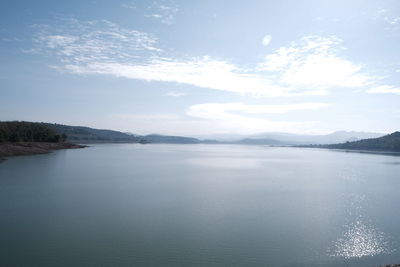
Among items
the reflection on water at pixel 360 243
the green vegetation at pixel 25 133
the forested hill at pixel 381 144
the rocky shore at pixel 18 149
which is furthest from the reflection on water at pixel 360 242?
the forested hill at pixel 381 144

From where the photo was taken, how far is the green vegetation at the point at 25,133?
41.8m

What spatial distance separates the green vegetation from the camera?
41772 millimetres

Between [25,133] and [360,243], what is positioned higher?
[25,133]

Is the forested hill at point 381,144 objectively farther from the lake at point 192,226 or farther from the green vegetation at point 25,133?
the green vegetation at point 25,133

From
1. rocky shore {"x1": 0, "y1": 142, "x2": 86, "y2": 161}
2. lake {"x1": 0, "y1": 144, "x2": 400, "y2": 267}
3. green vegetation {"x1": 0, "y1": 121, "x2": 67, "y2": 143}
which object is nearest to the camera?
lake {"x1": 0, "y1": 144, "x2": 400, "y2": 267}

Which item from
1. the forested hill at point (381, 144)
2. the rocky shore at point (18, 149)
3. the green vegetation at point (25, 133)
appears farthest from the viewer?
the forested hill at point (381, 144)

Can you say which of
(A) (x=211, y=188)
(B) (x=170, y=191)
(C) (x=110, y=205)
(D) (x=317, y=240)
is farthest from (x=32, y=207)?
(D) (x=317, y=240)

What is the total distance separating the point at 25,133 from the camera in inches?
1828

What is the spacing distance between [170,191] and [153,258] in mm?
8611

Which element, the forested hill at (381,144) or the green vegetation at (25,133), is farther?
the forested hill at (381,144)

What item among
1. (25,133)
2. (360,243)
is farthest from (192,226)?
(25,133)

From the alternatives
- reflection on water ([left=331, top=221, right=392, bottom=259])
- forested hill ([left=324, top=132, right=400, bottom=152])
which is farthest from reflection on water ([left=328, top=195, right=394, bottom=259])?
forested hill ([left=324, top=132, right=400, bottom=152])

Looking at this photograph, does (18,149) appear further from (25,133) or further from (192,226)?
(192,226)

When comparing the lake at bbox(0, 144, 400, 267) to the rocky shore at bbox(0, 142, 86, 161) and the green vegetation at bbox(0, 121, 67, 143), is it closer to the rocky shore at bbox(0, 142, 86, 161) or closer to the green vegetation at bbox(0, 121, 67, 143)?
the rocky shore at bbox(0, 142, 86, 161)
